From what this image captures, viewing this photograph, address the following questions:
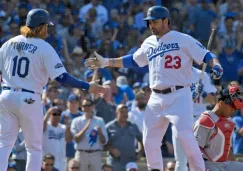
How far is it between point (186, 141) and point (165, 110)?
0.46 meters

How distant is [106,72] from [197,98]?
5061 mm

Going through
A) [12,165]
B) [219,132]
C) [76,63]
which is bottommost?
[12,165]

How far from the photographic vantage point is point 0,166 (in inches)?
362

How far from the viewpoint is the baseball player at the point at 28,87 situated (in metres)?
9.22

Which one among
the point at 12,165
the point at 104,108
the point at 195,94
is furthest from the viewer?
the point at 104,108

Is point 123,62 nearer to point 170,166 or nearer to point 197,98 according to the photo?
point 197,98

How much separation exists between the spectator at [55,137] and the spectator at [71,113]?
692 mm

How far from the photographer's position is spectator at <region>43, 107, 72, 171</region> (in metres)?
13.5

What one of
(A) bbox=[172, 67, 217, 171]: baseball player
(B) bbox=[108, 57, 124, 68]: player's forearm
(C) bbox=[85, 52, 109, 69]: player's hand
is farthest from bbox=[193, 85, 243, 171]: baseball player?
(A) bbox=[172, 67, 217, 171]: baseball player

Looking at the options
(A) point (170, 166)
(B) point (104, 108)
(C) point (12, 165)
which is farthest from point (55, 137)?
(A) point (170, 166)

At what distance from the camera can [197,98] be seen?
39.5 feet

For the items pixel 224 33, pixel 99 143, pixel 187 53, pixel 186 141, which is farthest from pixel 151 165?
pixel 224 33

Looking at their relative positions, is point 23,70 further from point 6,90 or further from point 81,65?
point 81,65

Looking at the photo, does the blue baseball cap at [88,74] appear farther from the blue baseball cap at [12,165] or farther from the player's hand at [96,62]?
the player's hand at [96,62]
